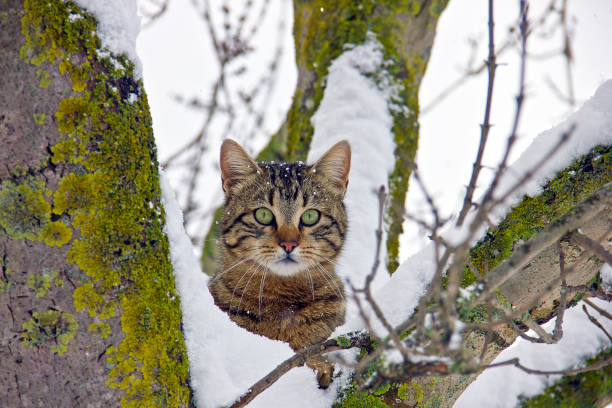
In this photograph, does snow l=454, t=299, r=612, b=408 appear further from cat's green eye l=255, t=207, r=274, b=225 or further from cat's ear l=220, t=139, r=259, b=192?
cat's ear l=220, t=139, r=259, b=192

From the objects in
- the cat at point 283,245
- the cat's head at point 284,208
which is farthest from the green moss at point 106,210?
the cat's head at point 284,208

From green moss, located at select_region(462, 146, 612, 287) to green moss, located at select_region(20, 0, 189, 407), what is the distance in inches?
44.0

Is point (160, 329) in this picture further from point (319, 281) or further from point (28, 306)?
point (319, 281)

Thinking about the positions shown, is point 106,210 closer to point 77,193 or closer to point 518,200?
point 77,193

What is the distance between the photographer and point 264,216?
306 cm

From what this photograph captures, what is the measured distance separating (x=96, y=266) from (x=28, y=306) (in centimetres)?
19

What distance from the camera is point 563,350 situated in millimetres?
1734

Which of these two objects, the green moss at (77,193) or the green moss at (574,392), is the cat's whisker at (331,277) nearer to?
the green moss at (574,392)

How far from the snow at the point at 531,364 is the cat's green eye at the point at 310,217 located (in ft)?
4.91

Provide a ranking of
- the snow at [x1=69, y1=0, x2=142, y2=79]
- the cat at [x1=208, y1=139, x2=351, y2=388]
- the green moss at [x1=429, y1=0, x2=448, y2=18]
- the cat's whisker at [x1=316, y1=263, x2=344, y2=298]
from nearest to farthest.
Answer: the snow at [x1=69, y1=0, x2=142, y2=79], the cat at [x1=208, y1=139, x2=351, y2=388], the cat's whisker at [x1=316, y1=263, x2=344, y2=298], the green moss at [x1=429, y1=0, x2=448, y2=18]

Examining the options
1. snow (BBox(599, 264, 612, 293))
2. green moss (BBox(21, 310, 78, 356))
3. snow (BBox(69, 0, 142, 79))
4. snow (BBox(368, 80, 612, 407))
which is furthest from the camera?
snow (BBox(599, 264, 612, 293))

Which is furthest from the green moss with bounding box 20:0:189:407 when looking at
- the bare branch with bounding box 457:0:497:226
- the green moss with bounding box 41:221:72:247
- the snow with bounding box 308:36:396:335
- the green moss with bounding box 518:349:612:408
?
the snow with bounding box 308:36:396:335

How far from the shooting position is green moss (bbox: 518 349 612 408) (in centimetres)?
159

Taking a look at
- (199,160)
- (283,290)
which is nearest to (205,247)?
(199,160)
